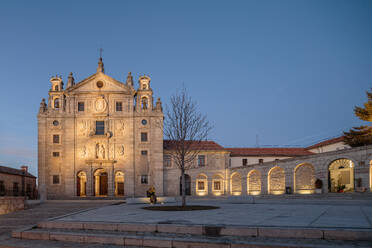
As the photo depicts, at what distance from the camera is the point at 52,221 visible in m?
13.3

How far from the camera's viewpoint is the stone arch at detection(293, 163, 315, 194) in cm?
3569

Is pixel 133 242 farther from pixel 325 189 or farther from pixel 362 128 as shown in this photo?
pixel 362 128

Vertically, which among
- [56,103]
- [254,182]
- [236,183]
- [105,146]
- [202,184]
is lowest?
[202,184]

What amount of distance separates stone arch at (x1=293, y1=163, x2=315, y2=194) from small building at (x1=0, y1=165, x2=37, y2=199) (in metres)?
33.7

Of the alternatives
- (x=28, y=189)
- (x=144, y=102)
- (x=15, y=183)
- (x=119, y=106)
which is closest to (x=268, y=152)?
(x=144, y=102)

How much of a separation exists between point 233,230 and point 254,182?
36.6m

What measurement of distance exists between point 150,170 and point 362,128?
29854 millimetres

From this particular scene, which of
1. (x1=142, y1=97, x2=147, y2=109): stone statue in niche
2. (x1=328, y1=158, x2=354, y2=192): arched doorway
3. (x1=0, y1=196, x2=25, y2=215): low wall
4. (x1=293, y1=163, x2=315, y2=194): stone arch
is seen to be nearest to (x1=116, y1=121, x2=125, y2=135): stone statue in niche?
(x1=142, y1=97, x2=147, y2=109): stone statue in niche

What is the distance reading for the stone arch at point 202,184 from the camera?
5147 cm

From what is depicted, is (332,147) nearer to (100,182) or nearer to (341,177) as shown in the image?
(341,177)

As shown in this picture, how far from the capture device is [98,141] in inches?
1889

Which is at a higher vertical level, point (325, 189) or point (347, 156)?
point (347, 156)

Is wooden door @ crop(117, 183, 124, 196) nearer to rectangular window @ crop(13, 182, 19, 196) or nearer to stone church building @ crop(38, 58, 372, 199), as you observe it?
stone church building @ crop(38, 58, 372, 199)

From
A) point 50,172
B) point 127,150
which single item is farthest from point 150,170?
point 50,172
